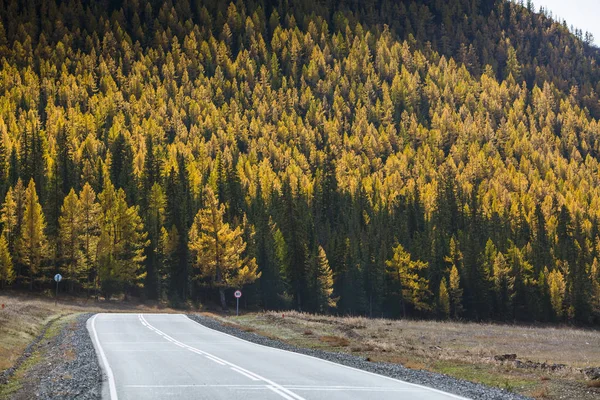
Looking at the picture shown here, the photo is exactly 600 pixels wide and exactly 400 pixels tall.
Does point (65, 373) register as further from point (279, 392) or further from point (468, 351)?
point (468, 351)

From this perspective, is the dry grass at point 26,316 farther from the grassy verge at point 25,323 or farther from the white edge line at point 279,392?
the white edge line at point 279,392

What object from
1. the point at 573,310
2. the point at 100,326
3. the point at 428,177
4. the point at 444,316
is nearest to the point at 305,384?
the point at 100,326

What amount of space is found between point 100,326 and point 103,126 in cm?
16664

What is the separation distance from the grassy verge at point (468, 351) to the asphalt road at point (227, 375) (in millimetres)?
3914

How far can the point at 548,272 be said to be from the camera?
96.9m

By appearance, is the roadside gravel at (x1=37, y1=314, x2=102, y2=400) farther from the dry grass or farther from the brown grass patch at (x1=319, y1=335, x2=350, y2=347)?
the brown grass patch at (x1=319, y1=335, x2=350, y2=347)

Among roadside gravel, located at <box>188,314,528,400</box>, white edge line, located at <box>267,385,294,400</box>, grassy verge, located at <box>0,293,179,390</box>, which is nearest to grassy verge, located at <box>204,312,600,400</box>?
roadside gravel, located at <box>188,314,528,400</box>

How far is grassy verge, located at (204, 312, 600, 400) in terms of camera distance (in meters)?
18.5

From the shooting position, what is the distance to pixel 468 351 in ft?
106

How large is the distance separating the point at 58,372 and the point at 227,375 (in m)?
5.79

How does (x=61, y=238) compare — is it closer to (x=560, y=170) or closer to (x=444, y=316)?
(x=444, y=316)

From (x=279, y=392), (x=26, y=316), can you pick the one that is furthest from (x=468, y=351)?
(x=26, y=316)

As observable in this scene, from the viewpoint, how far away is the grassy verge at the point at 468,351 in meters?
18.5

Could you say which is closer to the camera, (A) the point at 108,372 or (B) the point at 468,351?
(A) the point at 108,372
